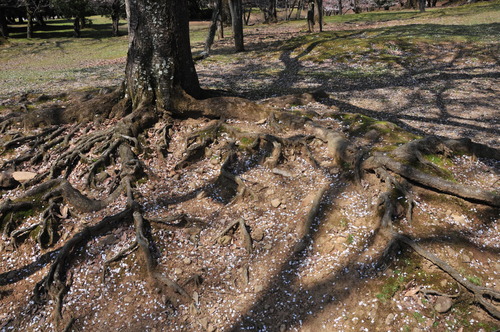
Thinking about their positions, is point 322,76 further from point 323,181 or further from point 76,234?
point 76,234

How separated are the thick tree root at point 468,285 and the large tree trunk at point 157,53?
542 centimetres

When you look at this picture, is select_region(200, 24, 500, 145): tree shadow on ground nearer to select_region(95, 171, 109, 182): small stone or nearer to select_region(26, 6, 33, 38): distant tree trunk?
select_region(95, 171, 109, 182): small stone

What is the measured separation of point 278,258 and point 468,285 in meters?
2.24

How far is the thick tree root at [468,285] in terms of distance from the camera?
3.47m

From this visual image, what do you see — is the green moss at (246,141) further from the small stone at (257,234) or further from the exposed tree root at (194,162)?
the small stone at (257,234)

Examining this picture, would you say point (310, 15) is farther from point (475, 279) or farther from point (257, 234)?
point (475, 279)

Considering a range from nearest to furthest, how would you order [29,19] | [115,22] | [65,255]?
[65,255] < [29,19] < [115,22]

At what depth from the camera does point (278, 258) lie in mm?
4629

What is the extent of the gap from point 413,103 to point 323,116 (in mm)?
4670

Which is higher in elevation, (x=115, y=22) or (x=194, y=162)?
(x=115, y=22)

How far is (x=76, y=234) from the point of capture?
4887 mm

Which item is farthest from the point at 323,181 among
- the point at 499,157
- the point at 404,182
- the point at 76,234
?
the point at 76,234

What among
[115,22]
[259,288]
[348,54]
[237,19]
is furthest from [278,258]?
[115,22]

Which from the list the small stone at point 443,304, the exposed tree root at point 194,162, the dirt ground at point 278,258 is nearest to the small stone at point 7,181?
the exposed tree root at point 194,162
